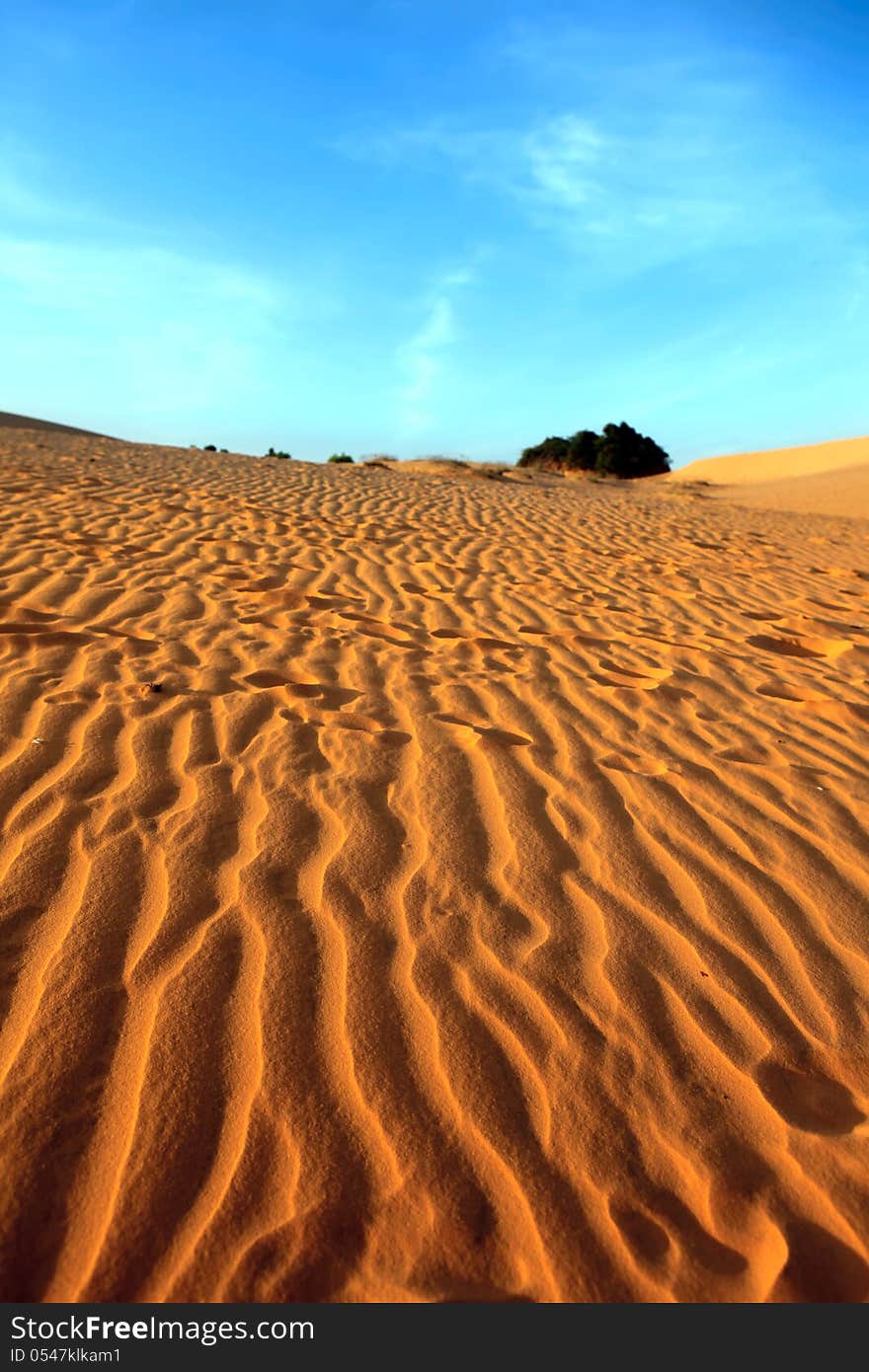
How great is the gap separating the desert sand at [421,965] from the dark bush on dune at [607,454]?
2871 centimetres

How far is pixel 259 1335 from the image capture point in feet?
4.59

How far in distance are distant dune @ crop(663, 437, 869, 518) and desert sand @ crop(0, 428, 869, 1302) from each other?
50.8 ft

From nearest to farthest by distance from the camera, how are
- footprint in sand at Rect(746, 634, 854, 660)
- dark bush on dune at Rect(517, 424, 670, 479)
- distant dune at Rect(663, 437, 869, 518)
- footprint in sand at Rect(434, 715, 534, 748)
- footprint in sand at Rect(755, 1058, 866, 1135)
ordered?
footprint in sand at Rect(755, 1058, 866, 1135), footprint in sand at Rect(434, 715, 534, 748), footprint in sand at Rect(746, 634, 854, 660), distant dune at Rect(663, 437, 869, 518), dark bush on dune at Rect(517, 424, 670, 479)

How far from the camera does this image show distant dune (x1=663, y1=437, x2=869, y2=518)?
20539 millimetres

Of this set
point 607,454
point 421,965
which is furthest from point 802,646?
point 607,454

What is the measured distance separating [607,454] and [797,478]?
22.2 feet

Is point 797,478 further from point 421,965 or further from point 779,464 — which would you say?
point 421,965

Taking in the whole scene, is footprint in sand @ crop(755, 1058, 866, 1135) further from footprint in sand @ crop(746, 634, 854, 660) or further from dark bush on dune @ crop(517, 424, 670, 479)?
dark bush on dune @ crop(517, 424, 670, 479)

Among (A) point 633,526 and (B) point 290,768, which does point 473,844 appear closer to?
(B) point 290,768

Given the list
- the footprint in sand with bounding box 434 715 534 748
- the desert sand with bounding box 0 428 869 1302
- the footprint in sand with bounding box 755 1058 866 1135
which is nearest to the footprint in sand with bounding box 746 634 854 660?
the desert sand with bounding box 0 428 869 1302

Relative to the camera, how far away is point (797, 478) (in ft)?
103

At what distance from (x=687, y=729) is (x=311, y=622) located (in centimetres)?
215

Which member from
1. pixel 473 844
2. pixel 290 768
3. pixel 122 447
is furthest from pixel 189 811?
pixel 122 447

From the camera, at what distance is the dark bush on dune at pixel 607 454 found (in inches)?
1264
